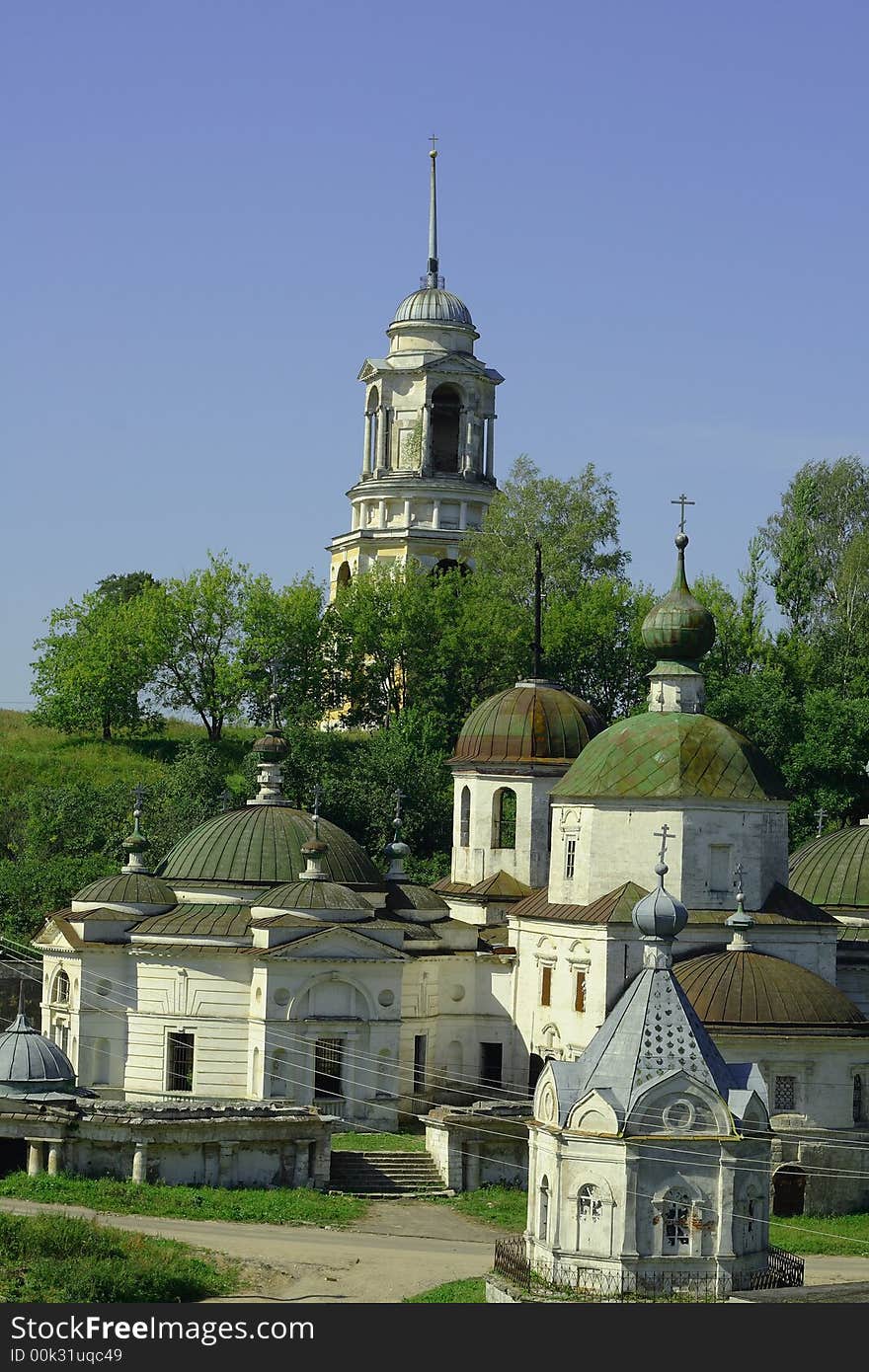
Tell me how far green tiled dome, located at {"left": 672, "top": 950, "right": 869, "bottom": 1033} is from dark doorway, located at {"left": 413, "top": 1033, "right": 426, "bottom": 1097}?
7553 mm

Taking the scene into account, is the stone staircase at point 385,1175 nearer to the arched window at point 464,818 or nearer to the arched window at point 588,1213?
the arched window at point 464,818

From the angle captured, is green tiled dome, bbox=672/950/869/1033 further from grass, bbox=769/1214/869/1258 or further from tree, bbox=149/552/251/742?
tree, bbox=149/552/251/742

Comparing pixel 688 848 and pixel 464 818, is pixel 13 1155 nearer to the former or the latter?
pixel 688 848

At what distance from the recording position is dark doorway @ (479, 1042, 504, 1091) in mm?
57812

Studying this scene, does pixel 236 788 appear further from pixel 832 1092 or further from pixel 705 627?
pixel 832 1092

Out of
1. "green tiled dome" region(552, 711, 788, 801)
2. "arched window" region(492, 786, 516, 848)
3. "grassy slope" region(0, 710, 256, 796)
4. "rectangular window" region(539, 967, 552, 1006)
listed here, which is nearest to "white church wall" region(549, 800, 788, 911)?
"green tiled dome" region(552, 711, 788, 801)

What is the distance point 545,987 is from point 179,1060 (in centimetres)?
776

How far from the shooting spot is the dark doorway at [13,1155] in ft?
158

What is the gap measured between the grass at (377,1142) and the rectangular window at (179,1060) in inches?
164

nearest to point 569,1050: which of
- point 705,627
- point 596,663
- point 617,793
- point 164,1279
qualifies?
point 617,793

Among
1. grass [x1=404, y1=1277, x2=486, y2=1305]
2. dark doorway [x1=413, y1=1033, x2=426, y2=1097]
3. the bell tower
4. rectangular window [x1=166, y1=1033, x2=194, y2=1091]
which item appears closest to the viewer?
grass [x1=404, y1=1277, x2=486, y2=1305]

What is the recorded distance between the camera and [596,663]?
80500mm

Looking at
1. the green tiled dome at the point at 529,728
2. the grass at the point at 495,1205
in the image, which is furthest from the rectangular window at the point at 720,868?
the green tiled dome at the point at 529,728

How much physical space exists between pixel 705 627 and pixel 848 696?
88.3ft
